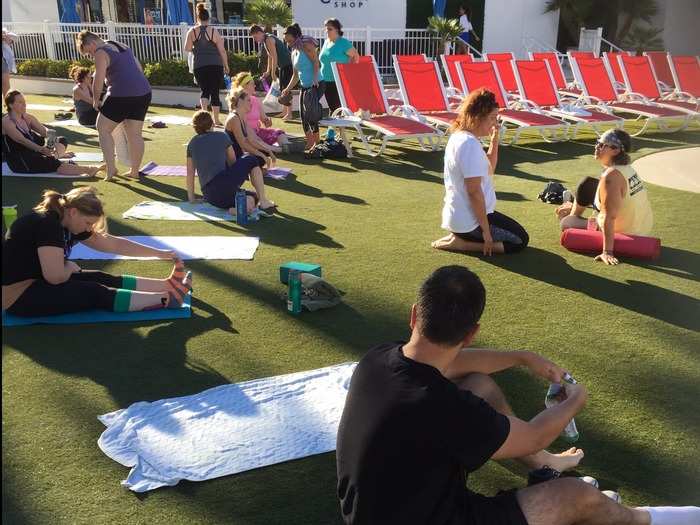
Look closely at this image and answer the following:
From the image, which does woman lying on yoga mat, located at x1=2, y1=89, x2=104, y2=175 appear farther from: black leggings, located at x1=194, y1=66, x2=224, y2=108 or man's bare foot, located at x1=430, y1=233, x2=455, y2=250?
man's bare foot, located at x1=430, y1=233, x2=455, y2=250

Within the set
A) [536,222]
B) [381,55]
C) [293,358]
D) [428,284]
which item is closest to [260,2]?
[381,55]

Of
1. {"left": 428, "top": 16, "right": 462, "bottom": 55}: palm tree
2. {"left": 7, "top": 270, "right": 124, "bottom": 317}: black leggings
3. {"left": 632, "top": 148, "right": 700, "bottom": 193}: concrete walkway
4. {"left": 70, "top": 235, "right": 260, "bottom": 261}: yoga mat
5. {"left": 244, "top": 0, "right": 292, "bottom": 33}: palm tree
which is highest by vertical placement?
{"left": 244, "top": 0, "right": 292, "bottom": 33}: palm tree

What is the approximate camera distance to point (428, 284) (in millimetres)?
2211

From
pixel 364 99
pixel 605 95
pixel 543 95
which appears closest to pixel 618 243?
pixel 364 99

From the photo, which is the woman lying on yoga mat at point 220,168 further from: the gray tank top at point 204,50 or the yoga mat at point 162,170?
the gray tank top at point 204,50

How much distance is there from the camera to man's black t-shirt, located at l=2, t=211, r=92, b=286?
408 centimetres

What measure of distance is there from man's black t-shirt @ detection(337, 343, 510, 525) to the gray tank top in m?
10.9

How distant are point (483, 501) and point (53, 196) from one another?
3.13m

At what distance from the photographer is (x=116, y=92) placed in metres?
8.34

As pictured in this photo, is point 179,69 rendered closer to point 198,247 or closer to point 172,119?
point 172,119

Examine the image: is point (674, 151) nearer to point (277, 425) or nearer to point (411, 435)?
point (277, 425)

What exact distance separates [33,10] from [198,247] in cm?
2086

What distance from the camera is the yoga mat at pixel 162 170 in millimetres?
9055

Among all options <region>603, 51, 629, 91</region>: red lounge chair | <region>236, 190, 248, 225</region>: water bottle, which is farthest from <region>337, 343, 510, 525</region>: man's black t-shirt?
<region>603, 51, 629, 91</region>: red lounge chair
